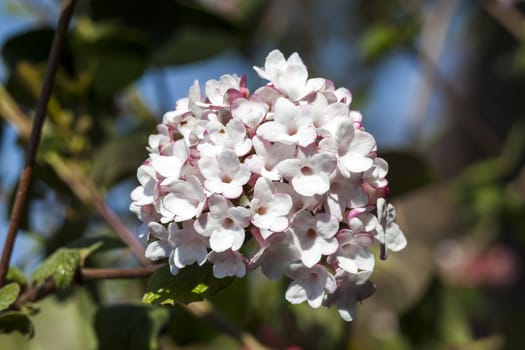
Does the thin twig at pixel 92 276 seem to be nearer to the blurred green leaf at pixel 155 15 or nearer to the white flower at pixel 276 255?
the white flower at pixel 276 255

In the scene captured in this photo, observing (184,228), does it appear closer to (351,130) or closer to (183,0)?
(351,130)

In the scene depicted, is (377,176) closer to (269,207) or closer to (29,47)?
(269,207)

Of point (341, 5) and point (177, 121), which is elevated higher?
point (341, 5)

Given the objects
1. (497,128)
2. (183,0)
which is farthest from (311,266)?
(497,128)

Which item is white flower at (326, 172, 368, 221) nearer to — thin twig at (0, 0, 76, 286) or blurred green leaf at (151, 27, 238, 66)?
thin twig at (0, 0, 76, 286)

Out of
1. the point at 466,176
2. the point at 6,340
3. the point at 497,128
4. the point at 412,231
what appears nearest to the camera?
the point at 6,340

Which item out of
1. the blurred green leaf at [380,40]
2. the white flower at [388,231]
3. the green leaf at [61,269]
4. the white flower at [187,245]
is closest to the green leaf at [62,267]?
the green leaf at [61,269]
